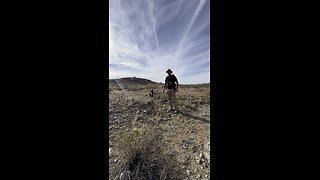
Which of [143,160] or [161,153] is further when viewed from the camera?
[161,153]
